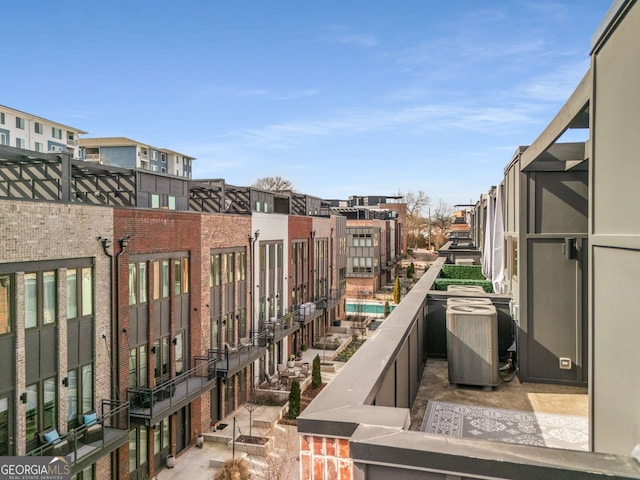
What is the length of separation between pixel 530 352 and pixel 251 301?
18.8 m

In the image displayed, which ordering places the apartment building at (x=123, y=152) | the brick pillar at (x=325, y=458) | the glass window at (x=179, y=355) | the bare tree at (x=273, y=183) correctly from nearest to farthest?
the brick pillar at (x=325, y=458) < the glass window at (x=179, y=355) < the apartment building at (x=123, y=152) < the bare tree at (x=273, y=183)

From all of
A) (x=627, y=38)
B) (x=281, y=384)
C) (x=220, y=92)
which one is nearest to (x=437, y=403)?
(x=627, y=38)

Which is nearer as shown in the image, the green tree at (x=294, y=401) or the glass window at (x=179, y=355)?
the glass window at (x=179, y=355)

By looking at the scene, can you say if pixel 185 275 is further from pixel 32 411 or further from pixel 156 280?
pixel 32 411

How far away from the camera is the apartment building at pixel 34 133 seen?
165 ft

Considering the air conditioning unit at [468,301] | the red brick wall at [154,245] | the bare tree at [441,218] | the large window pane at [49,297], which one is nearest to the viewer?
the air conditioning unit at [468,301]

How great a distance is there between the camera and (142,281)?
15.9 meters

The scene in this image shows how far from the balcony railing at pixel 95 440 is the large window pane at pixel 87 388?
16.6 inches

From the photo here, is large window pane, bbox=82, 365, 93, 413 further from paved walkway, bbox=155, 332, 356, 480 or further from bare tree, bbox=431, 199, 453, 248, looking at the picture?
bare tree, bbox=431, 199, 453, 248

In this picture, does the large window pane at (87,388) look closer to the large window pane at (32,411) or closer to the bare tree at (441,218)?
the large window pane at (32,411)

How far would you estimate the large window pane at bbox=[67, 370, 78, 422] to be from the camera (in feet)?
42.6

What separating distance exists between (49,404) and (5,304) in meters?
3.08

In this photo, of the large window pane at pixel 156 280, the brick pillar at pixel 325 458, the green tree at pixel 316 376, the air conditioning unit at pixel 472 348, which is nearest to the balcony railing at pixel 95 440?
the large window pane at pixel 156 280

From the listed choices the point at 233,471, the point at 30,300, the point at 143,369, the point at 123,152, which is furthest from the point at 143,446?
the point at 123,152
